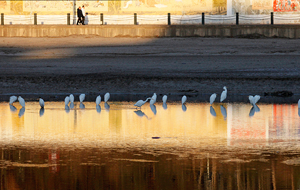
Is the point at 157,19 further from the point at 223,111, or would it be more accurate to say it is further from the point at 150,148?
the point at 150,148

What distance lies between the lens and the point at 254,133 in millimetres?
10289

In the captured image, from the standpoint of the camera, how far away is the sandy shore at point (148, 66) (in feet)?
63.6

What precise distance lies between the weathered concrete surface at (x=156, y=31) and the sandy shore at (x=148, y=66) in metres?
0.91

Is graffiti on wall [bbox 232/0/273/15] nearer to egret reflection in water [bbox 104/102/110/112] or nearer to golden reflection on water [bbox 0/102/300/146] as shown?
golden reflection on water [bbox 0/102/300/146]

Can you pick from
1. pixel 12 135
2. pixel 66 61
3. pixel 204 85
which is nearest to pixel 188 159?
pixel 12 135

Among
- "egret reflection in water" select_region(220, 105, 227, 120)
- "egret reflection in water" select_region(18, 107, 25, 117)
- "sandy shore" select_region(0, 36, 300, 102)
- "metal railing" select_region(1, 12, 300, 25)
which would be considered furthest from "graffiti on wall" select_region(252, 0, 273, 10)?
"egret reflection in water" select_region(18, 107, 25, 117)

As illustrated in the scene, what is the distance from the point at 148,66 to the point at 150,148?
1403 centimetres

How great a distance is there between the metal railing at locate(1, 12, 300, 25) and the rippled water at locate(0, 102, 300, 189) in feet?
77.6

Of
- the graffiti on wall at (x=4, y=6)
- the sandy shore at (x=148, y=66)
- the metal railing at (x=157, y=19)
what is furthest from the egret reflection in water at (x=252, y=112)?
the graffiti on wall at (x=4, y=6)

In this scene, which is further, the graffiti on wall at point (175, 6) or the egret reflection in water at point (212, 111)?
the graffiti on wall at point (175, 6)

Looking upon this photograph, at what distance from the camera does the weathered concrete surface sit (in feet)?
99.9

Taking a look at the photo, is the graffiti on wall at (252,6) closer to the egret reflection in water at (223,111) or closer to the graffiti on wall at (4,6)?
the graffiti on wall at (4,6)

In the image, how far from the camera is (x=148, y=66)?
2270 centimetres

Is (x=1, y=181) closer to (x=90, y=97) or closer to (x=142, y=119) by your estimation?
(x=142, y=119)
